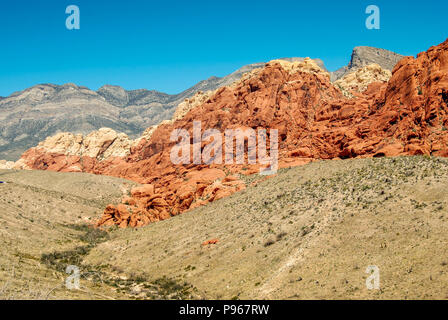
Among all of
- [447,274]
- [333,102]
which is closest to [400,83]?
[333,102]

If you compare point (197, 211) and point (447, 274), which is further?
point (197, 211)

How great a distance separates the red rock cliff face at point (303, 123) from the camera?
54.0 metres

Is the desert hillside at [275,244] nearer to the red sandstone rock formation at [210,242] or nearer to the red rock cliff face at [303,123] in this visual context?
the red sandstone rock formation at [210,242]

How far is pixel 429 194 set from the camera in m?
31.0

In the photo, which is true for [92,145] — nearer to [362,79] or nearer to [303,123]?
[303,123]

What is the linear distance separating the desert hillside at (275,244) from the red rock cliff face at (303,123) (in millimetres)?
6745

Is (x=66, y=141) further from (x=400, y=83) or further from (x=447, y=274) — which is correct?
(x=447, y=274)

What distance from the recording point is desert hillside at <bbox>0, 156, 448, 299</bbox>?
24214mm

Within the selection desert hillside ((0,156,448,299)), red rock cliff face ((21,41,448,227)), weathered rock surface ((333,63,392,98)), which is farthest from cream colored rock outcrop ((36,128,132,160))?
weathered rock surface ((333,63,392,98))

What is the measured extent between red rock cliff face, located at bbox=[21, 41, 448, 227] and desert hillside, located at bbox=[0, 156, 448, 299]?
675cm

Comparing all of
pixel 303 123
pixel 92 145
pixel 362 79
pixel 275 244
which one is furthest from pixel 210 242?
pixel 92 145

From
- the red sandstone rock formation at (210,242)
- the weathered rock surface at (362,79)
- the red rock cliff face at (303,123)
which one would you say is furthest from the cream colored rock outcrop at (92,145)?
the red sandstone rock formation at (210,242)

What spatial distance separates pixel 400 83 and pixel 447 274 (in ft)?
159

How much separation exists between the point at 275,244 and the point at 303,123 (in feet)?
153
